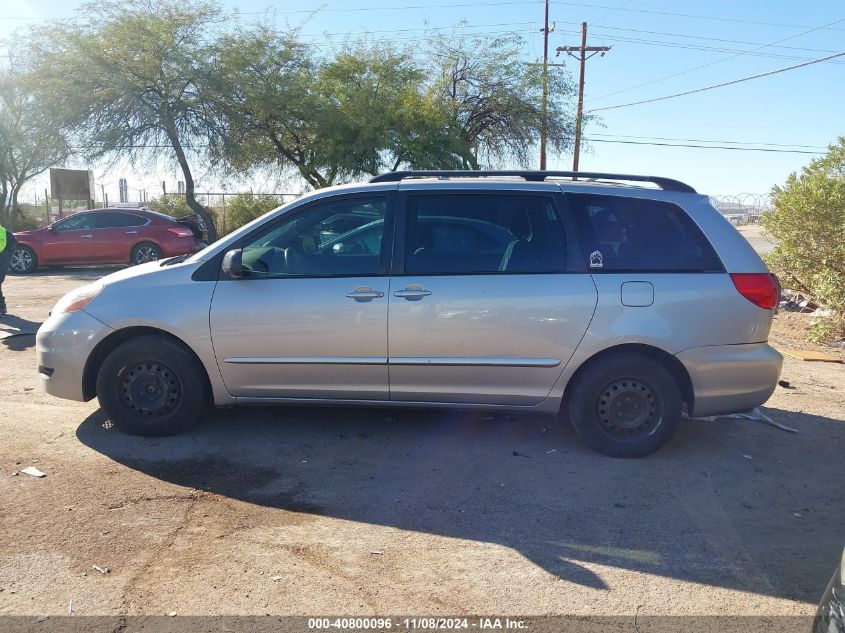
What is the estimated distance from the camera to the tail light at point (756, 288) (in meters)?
4.67

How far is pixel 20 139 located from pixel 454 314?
23.6 m

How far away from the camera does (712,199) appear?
5059 mm

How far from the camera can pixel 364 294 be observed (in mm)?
4715

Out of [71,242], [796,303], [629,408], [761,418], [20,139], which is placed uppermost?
[20,139]

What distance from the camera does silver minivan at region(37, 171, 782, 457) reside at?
4.66 metres

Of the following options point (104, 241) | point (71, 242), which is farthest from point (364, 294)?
point (71, 242)

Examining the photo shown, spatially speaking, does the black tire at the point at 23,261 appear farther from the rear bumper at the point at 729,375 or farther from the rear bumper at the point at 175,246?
the rear bumper at the point at 729,375

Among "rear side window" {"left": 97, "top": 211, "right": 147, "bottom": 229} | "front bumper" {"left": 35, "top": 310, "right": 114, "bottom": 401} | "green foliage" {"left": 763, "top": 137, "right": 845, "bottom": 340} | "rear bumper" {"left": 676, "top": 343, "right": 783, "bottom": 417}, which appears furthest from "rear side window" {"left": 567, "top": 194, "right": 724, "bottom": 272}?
"rear side window" {"left": 97, "top": 211, "right": 147, "bottom": 229}

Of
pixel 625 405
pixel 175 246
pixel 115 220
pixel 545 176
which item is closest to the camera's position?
pixel 625 405

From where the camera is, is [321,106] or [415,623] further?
[321,106]

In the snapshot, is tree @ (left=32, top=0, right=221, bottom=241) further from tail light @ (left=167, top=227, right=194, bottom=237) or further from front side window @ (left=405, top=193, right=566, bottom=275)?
front side window @ (left=405, top=193, right=566, bottom=275)

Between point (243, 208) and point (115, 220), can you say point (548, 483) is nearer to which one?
point (115, 220)

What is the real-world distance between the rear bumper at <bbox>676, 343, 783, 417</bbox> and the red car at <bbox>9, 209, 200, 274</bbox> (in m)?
13.7

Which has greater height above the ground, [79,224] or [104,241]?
[79,224]
